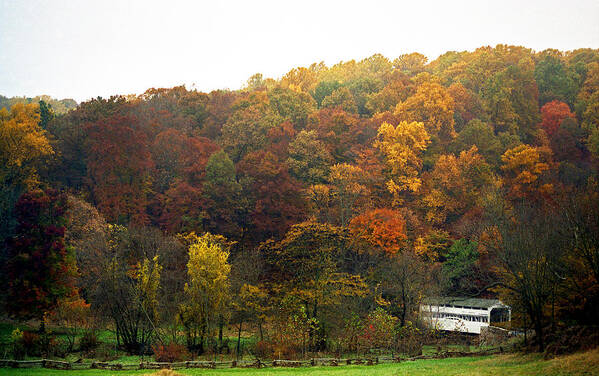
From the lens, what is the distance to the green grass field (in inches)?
665

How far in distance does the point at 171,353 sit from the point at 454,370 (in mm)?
13786

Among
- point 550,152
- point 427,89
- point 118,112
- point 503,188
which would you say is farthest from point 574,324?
point 118,112

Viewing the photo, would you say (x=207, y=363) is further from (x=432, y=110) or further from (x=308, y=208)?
(x=432, y=110)

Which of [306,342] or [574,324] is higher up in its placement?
[574,324]

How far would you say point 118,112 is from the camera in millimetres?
50625

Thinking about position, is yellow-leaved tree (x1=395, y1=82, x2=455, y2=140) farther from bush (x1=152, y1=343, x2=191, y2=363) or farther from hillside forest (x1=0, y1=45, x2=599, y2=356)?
bush (x1=152, y1=343, x2=191, y2=363)

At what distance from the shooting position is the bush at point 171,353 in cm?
2534

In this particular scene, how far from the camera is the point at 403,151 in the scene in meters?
47.4

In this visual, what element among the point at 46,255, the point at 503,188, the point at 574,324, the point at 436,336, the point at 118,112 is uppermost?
the point at 118,112

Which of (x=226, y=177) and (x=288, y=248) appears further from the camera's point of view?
(x=226, y=177)

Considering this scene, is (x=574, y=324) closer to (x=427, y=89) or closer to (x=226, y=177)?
(x=226, y=177)

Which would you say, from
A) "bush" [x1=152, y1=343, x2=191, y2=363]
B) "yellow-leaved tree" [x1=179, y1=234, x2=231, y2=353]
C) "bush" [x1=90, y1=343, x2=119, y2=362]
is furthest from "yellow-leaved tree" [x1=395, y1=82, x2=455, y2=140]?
"bush" [x1=90, y1=343, x2=119, y2=362]

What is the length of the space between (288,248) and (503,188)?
23.2 metres

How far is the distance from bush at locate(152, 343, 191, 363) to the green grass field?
10.2 ft
